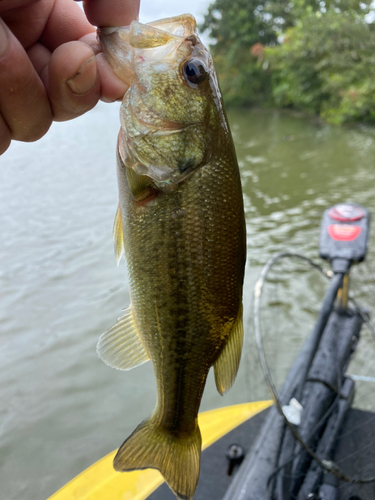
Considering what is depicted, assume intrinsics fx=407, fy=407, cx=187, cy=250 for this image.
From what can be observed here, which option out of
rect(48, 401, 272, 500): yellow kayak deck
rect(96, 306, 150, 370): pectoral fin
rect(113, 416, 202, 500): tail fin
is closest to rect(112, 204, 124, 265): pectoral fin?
rect(96, 306, 150, 370): pectoral fin

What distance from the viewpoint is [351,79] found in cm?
2169

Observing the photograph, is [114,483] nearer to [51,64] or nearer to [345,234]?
[51,64]

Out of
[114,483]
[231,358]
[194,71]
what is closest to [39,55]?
[194,71]

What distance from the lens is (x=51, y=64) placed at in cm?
122

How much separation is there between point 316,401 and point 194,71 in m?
2.44

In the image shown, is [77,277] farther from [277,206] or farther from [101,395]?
[277,206]

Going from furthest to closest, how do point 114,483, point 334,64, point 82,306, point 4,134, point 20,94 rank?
point 334,64 < point 82,306 < point 114,483 < point 4,134 < point 20,94

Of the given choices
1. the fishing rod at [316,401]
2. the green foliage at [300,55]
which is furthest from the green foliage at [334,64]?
the fishing rod at [316,401]

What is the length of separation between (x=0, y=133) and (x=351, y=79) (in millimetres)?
24043

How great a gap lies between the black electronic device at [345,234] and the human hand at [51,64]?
277 centimetres

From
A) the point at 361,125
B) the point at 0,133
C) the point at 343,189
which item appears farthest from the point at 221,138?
the point at 361,125

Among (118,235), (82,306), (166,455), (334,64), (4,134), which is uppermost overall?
(4,134)

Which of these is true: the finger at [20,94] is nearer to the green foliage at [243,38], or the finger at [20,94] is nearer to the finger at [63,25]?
the finger at [63,25]

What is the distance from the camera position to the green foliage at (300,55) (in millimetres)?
20750
